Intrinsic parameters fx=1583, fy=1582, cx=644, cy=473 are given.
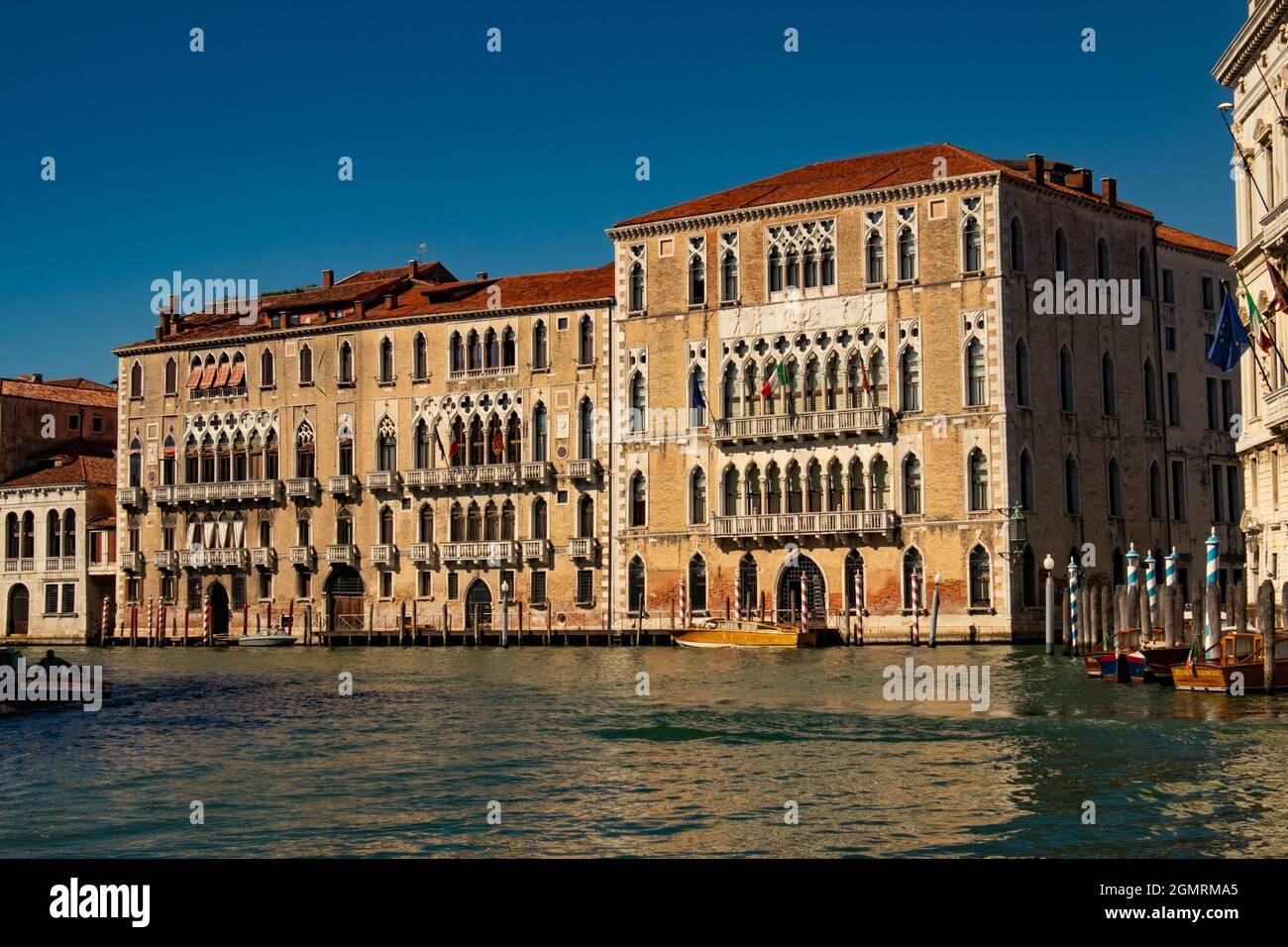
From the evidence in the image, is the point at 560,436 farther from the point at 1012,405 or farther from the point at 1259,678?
the point at 1259,678

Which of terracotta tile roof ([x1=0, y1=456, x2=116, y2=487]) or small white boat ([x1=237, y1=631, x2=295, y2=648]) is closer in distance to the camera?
small white boat ([x1=237, y1=631, x2=295, y2=648])

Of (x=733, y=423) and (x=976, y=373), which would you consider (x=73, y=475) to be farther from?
(x=976, y=373)

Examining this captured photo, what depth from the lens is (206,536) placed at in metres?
52.8

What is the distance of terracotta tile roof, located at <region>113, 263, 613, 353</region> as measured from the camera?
48969 millimetres

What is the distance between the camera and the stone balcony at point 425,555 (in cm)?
4912

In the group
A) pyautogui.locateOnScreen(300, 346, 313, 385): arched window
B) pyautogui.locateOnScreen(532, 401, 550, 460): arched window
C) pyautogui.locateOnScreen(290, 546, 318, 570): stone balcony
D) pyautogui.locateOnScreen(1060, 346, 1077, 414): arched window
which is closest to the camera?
pyautogui.locateOnScreen(1060, 346, 1077, 414): arched window

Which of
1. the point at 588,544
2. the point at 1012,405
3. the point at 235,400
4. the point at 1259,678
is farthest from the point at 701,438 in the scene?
the point at 1259,678

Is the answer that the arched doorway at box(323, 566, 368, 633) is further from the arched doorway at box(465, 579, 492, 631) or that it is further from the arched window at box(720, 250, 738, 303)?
the arched window at box(720, 250, 738, 303)

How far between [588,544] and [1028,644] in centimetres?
1339

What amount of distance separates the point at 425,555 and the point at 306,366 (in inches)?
308

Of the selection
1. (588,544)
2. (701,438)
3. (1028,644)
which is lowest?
(1028,644)

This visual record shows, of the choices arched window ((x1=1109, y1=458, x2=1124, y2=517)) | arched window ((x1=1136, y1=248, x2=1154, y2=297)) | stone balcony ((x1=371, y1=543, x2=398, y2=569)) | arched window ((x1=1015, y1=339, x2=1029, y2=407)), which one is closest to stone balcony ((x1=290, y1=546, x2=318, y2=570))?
stone balcony ((x1=371, y1=543, x2=398, y2=569))

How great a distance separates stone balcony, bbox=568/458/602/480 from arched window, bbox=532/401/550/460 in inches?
56.6

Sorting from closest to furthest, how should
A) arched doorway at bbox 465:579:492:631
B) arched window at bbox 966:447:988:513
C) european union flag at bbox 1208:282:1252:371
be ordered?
european union flag at bbox 1208:282:1252:371
arched window at bbox 966:447:988:513
arched doorway at bbox 465:579:492:631
